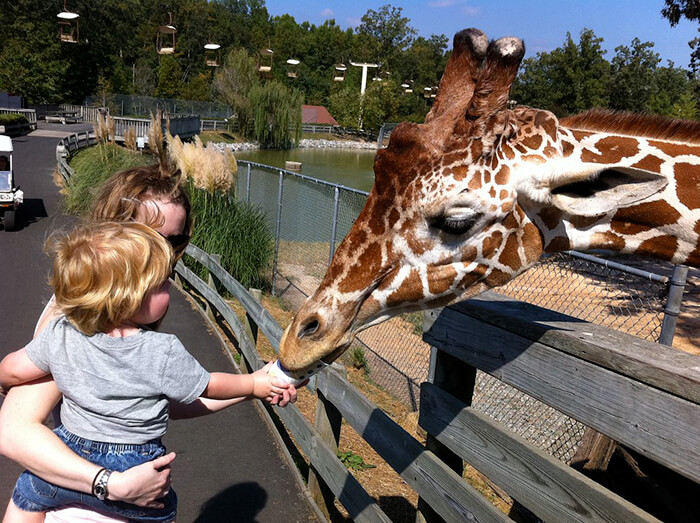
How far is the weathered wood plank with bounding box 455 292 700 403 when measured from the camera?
63.5 inches

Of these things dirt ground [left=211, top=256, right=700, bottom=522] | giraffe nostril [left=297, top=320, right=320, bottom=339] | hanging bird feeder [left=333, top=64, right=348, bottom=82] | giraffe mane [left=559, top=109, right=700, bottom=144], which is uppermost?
hanging bird feeder [left=333, top=64, right=348, bottom=82]

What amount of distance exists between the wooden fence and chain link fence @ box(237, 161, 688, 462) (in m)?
1.54

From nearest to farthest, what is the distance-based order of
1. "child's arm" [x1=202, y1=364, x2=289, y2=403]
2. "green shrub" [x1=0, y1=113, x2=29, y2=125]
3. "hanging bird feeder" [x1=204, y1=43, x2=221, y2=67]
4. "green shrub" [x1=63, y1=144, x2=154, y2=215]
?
"child's arm" [x1=202, y1=364, x2=289, y2=403]
"green shrub" [x1=63, y1=144, x2=154, y2=215]
"green shrub" [x1=0, y1=113, x2=29, y2=125]
"hanging bird feeder" [x1=204, y1=43, x2=221, y2=67]

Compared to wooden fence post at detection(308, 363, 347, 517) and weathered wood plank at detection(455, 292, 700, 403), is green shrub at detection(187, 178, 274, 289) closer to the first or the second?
wooden fence post at detection(308, 363, 347, 517)

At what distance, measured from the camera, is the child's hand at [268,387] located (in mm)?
2459

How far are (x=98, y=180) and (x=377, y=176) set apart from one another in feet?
47.2

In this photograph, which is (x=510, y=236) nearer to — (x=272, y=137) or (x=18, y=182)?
(x=18, y=182)

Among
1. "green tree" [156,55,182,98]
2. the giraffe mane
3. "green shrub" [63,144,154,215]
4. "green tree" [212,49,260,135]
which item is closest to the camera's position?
the giraffe mane

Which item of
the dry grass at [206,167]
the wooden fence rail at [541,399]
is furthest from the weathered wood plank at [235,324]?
the wooden fence rail at [541,399]

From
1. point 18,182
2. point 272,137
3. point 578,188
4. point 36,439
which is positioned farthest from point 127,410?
point 272,137

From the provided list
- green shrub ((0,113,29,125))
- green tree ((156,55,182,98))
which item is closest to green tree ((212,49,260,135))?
green tree ((156,55,182,98))

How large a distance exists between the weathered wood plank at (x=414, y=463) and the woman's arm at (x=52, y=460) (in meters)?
1.17

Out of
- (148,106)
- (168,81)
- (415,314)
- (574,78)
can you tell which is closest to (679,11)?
(415,314)

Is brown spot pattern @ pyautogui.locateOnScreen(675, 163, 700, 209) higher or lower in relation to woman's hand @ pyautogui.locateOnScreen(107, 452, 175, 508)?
higher
